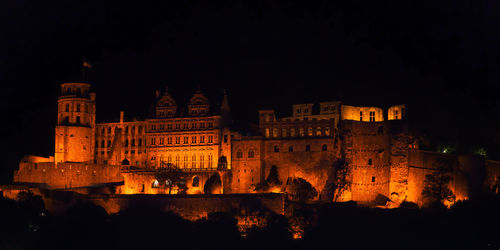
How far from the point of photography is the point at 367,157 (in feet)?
277

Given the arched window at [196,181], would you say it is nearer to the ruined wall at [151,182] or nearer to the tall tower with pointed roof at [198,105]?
the ruined wall at [151,182]

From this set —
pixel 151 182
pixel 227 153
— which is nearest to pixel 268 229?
pixel 227 153

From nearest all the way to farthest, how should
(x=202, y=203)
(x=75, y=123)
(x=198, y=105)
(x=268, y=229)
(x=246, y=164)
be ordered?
(x=268, y=229) → (x=202, y=203) → (x=246, y=164) → (x=198, y=105) → (x=75, y=123)

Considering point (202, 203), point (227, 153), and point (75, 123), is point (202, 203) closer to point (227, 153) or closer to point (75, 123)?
point (227, 153)

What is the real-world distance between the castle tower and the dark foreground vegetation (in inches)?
520

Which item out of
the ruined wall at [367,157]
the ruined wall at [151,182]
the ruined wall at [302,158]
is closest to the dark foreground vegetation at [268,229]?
the ruined wall at [367,157]

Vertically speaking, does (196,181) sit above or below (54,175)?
below

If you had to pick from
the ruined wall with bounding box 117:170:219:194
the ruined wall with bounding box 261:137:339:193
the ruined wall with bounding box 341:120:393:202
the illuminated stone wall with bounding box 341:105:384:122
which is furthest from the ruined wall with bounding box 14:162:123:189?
the illuminated stone wall with bounding box 341:105:384:122

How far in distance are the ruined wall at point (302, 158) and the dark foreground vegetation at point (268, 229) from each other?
665cm

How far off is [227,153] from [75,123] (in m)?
18.6

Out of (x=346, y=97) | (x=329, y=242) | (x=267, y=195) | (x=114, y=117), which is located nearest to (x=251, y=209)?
(x=267, y=195)

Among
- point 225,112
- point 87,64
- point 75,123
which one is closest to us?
point 225,112

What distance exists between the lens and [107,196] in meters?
80.8

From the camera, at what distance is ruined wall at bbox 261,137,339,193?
8494 centimetres
